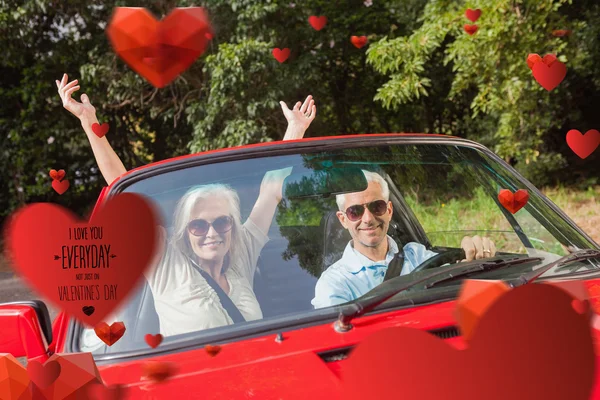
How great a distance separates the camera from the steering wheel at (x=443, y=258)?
2232 mm

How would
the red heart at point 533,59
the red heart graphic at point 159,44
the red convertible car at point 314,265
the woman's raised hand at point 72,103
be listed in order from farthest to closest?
the red heart at point 533,59
the red heart graphic at point 159,44
the woman's raised hand at point 72,103
the red convertible car at point 314,265

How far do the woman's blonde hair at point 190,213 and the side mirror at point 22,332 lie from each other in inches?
17.8

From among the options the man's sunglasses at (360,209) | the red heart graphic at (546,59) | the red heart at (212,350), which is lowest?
the red heart at (212,350)

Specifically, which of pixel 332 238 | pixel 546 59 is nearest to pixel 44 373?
pixel 332 238

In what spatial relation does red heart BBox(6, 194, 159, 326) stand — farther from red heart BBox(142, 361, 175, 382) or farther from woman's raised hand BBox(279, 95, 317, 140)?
woman's raised hand BBox(279, 95, 317, 140)

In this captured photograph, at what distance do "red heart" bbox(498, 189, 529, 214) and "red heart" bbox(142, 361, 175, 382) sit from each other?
1355 mm

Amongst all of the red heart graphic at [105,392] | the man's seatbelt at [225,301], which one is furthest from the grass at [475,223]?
the red heart graphic at [105,392]

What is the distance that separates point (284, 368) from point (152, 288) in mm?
580

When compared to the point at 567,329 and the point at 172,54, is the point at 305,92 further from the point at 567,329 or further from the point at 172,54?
the point at 567,329

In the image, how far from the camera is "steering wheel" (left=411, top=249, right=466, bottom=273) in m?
2.23

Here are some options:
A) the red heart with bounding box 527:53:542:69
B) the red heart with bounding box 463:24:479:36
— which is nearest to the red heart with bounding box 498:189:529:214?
the red heart with bounding box 527:53:542:69

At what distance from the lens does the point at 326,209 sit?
2.48 meters

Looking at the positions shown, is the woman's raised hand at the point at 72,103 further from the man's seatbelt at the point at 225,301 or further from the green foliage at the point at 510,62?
the green foliage at the point at 510,62

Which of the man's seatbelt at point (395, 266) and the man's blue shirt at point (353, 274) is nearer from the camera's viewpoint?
the man's blue shirt at point (353, 274)
